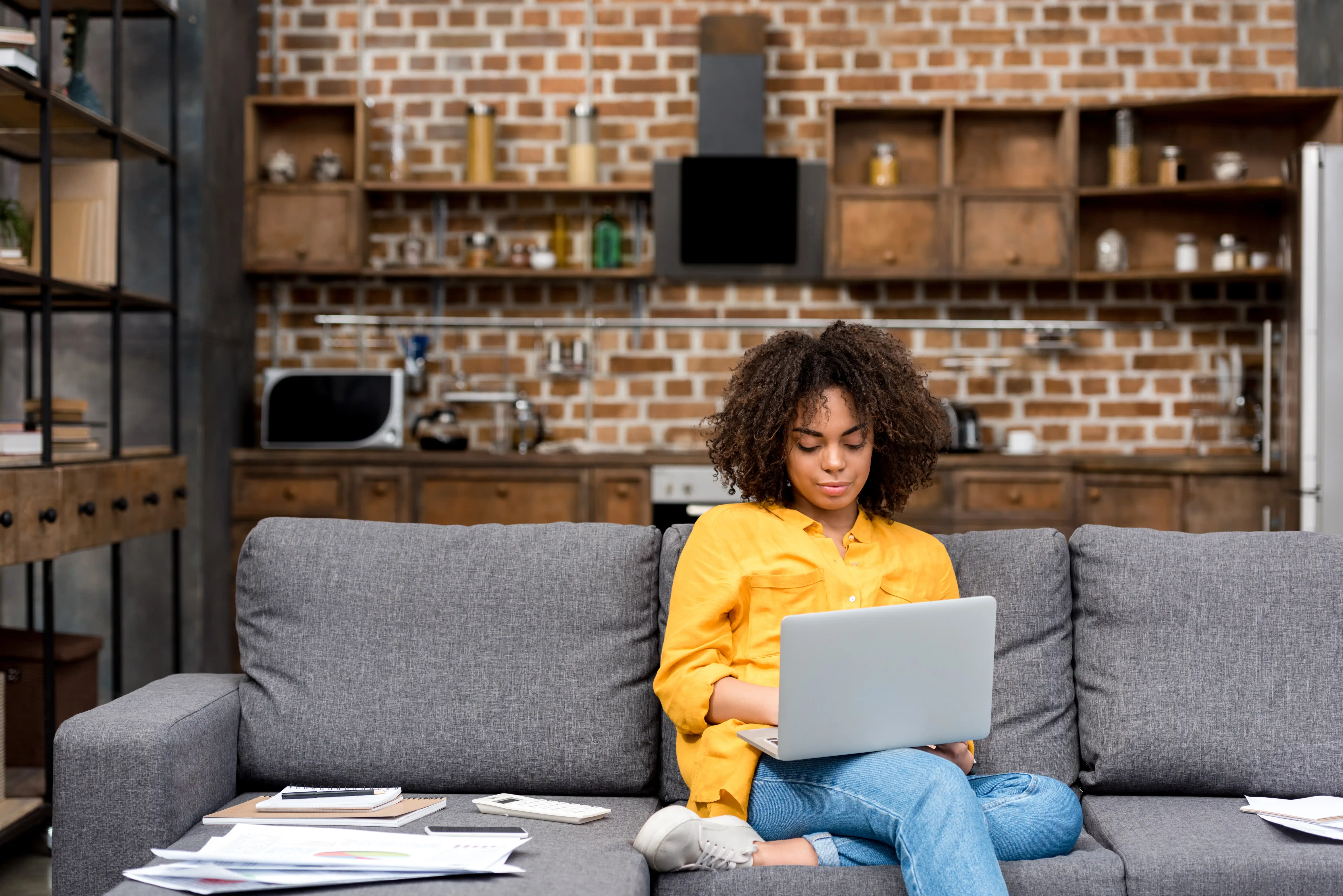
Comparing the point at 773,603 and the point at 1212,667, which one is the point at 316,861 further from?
the point at 1212,667

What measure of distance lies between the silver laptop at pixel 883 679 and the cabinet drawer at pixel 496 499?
2.52 metres

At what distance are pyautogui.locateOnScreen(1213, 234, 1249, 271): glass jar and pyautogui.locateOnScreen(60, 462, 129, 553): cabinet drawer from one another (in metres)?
3.79

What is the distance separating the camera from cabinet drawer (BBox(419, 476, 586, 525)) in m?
3.92

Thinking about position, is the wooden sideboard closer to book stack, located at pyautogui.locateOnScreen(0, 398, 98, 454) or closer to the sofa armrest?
book stack, located at pyautogui.locateOnScreen(0, 398, 98, 454)

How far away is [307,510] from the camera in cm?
396

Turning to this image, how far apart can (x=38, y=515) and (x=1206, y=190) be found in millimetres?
3902

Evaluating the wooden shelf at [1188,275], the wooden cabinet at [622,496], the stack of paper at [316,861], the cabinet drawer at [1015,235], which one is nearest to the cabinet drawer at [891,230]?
the cabinet drawer at [1015,235]

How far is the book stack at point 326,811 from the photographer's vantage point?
1.51 meters

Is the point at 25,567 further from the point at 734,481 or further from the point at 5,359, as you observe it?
the point at 734,481

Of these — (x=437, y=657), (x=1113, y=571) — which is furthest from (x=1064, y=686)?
(x=437, y=657)

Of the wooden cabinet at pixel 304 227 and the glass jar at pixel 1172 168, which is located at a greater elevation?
the glass jar at pixel 1172 168

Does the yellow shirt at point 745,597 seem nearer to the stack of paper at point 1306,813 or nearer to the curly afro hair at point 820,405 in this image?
the curly afro hair at point 820,405

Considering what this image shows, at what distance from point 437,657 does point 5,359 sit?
9.65ft

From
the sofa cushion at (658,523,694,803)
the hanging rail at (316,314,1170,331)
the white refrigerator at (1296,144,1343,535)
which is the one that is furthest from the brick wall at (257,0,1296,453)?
the sofa cushion at (658,523,694,803)
